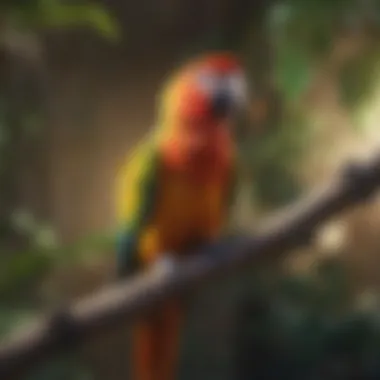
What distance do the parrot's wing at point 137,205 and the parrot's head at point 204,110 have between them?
0.07ft

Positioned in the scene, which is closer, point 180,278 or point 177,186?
point 180,278

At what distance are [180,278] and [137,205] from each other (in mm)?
158

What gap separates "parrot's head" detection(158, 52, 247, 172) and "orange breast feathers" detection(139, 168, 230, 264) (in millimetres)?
26

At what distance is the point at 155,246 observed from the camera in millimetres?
837

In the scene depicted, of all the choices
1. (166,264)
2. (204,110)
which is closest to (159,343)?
(166,264)

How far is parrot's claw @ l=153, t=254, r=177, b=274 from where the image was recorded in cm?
71

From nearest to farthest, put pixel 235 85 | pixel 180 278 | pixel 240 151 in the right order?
pixel 180 278 → pixel 235 85 → pixel 240 151

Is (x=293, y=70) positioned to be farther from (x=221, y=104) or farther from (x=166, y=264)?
(x=166, y=264)

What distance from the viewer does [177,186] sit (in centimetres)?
83

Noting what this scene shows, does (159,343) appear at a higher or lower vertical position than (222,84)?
lower

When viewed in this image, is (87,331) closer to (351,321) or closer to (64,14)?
(64,14)

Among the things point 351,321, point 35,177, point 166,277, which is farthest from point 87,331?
point 351,321

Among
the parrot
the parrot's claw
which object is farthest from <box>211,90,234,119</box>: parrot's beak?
the parrot's claw

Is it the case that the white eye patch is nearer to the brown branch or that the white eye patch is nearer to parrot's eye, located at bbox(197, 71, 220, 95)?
parrot's eye, located at bbox(197, 71, 220, 95)
